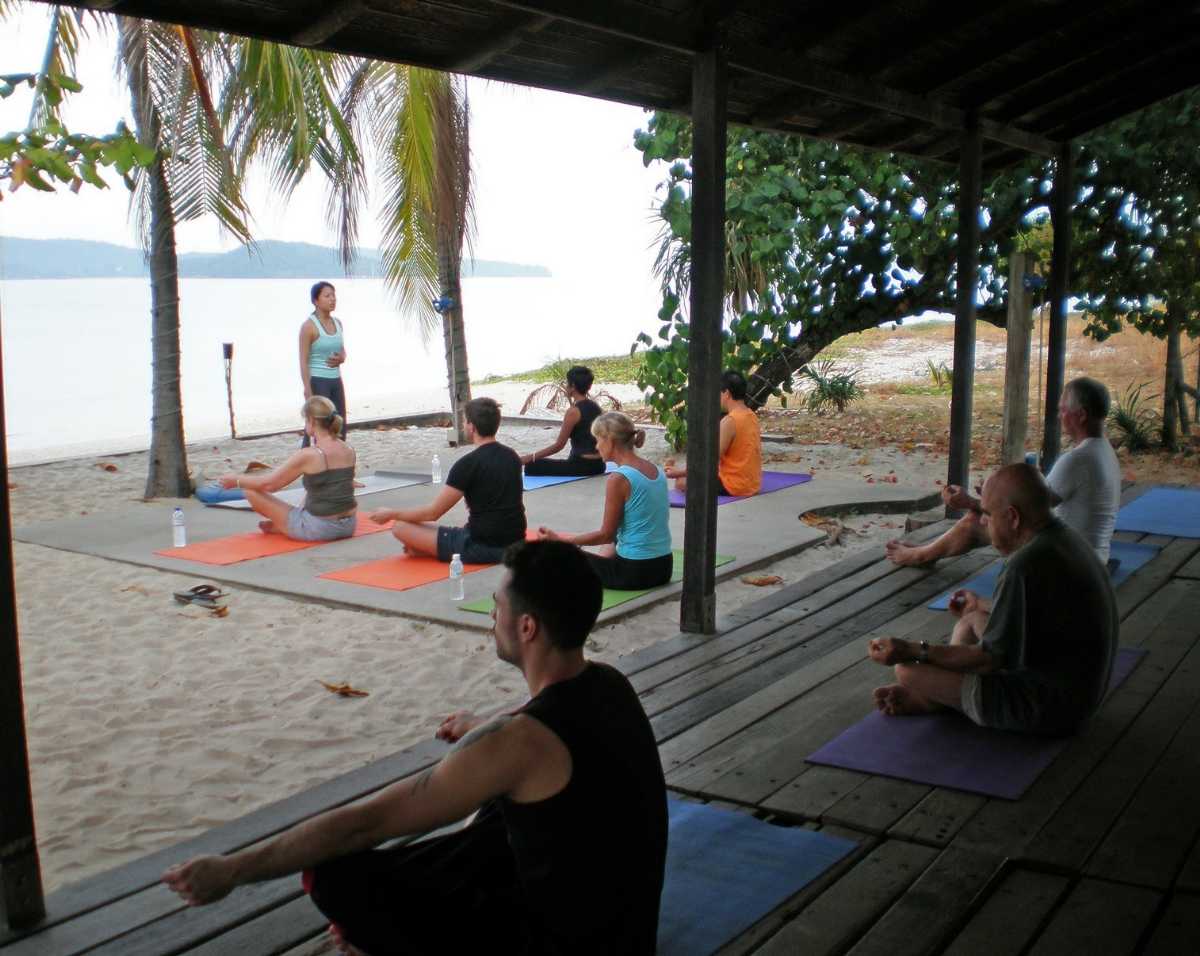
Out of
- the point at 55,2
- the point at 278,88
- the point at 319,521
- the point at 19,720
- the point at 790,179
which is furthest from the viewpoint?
the point at 790,179

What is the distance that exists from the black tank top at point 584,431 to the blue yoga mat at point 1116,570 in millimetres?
4082

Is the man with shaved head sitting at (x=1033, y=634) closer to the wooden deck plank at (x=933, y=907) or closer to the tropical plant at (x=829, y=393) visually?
the wooden deck plank at (x=933, y=907)

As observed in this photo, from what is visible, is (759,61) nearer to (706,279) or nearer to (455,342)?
(706,279)

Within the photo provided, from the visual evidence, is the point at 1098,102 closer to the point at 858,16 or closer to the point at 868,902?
the point at 858,16

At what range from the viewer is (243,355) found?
157 feet

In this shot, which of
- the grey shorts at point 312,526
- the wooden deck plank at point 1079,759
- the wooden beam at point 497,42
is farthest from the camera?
the grey shorts at point 312,526

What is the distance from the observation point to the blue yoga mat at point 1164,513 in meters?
7.34

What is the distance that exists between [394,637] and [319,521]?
7.30ft

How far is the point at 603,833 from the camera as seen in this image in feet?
6.91

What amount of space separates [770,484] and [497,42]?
18.8ft

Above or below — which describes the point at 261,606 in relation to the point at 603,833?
below

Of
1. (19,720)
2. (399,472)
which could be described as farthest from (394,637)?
(399,472)

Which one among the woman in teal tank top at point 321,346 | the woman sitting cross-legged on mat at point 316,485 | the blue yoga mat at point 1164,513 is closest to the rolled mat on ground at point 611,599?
the woman sitting cross-legged on mat at point 316,485

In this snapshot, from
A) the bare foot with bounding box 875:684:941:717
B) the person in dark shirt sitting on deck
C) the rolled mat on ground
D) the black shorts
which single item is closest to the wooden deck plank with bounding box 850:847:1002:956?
the bare foot with bounding box 875:684:941:717
